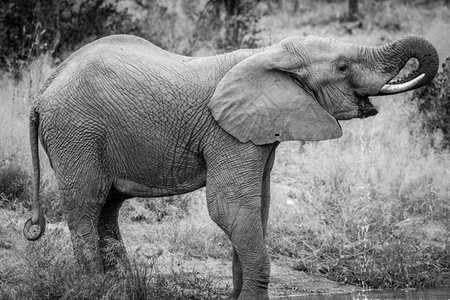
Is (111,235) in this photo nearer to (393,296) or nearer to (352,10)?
(393,296)

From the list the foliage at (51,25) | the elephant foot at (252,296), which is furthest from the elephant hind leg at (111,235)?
the foliage at (51,25)

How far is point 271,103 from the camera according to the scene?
7.05m

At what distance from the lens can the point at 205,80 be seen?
7168 mm

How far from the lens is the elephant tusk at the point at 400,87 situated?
6.71 metres

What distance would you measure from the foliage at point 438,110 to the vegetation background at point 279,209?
19 millimetres

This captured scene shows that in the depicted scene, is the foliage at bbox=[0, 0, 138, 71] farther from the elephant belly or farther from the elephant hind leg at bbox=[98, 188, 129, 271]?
the elephant belly

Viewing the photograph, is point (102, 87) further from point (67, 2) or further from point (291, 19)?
point (291, 19)

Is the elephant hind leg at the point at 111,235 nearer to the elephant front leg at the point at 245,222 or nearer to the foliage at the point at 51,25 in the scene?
the elephant front leg at the point at 245,222

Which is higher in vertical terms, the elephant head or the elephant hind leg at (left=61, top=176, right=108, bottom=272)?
the elephant head

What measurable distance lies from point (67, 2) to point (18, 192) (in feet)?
16.7

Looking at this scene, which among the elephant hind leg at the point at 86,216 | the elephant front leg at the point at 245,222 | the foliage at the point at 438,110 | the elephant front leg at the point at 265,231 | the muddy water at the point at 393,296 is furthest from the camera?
the foliage at the point at 438,110

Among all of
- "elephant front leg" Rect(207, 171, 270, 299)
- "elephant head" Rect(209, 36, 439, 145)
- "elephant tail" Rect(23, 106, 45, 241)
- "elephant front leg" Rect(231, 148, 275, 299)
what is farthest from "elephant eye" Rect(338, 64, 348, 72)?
"elephant tail" Rect(23, 106, 45, 241)

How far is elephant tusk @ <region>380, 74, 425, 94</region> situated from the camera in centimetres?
671

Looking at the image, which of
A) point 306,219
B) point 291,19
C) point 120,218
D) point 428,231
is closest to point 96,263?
point 120,218
